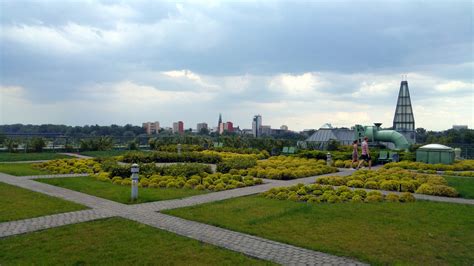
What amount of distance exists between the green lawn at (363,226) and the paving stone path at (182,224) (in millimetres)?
302

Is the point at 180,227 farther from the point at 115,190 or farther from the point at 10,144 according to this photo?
the point at 10,144

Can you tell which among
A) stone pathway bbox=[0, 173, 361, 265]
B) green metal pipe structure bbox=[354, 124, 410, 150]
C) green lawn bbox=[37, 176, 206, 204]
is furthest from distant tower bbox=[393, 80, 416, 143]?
stone pathway bbox=[0, 173, 361, 265]

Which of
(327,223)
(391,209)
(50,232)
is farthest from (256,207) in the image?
(50,232)

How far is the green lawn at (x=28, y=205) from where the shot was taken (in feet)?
24.9

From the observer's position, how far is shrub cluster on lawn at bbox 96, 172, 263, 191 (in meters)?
11.8

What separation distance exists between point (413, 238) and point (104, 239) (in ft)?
17.1

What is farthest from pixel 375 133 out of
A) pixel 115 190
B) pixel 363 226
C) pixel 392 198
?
pixel 363 226

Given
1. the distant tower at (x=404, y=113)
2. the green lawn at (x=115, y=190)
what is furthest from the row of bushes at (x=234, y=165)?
the distant tower at (x=404, y=113)

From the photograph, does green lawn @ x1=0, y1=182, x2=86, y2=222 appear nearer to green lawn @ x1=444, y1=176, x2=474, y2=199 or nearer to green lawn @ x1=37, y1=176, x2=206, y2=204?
green lawn @ x1=37, y1=176, x2=206, y2=204

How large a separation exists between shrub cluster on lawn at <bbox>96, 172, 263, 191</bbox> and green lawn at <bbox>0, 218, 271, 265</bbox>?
5290 mm

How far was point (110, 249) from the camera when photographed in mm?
5457

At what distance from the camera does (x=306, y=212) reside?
8.22m

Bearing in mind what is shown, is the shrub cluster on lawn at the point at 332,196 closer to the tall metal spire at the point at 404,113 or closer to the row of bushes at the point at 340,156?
the row of bushes at the point at 340,156

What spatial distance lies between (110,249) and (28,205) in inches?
169
